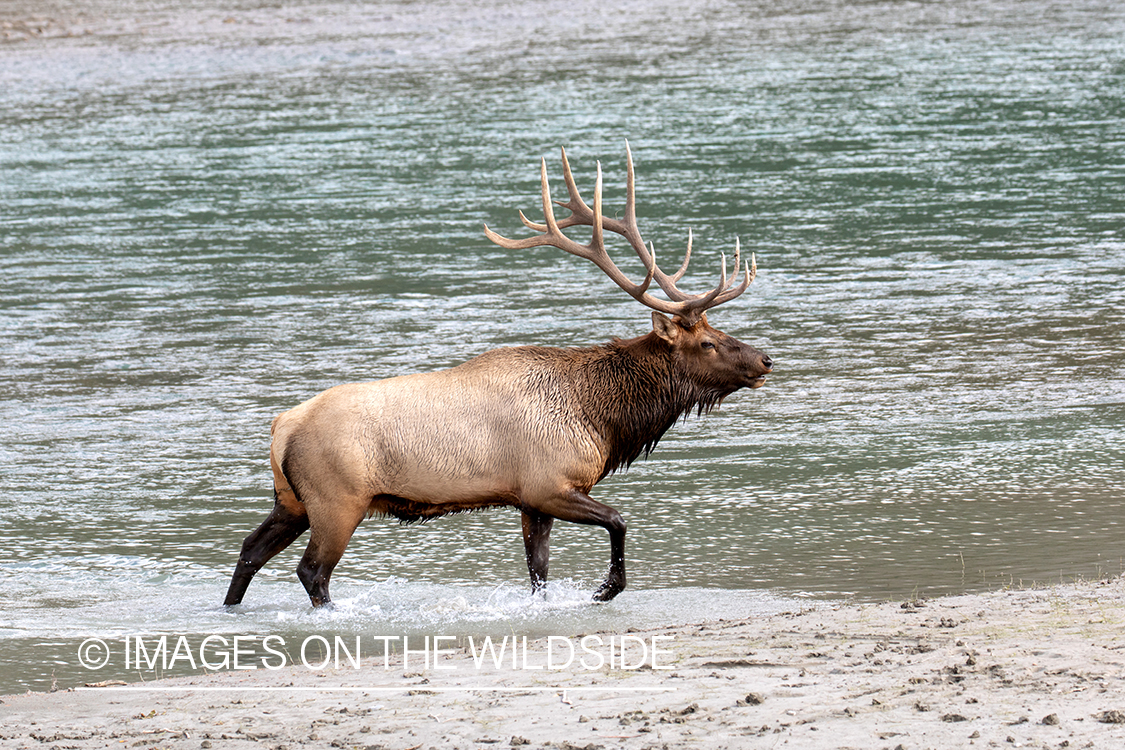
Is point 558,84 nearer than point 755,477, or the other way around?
point 755,477

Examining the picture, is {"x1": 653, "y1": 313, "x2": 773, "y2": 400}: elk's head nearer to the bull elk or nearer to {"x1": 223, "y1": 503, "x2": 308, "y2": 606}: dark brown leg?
the bull elk

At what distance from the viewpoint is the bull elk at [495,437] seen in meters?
8.09

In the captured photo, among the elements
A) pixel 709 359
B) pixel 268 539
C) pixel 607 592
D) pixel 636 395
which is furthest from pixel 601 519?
pixel 268 539

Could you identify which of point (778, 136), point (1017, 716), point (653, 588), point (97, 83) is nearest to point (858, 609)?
point (653, 588)

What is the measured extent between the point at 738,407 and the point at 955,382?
1611 millimetres

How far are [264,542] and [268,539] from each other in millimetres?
24

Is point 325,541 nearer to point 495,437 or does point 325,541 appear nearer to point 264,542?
point 264,542

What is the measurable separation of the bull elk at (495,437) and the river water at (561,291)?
0.41 metres

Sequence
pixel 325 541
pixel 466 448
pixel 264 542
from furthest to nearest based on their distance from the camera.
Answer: pixel 264 542, pixel 466 448, pixel 325 541

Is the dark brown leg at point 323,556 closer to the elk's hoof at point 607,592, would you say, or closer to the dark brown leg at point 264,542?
the dark brown leg at point 264,542

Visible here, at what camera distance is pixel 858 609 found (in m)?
7.39

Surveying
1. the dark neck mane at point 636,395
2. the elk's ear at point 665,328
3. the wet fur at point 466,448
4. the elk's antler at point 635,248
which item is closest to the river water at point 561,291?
the wet fur at point 466,448

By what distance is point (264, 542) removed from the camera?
8.38 metres

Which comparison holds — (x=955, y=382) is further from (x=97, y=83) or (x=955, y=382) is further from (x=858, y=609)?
(x=97, y=83)
